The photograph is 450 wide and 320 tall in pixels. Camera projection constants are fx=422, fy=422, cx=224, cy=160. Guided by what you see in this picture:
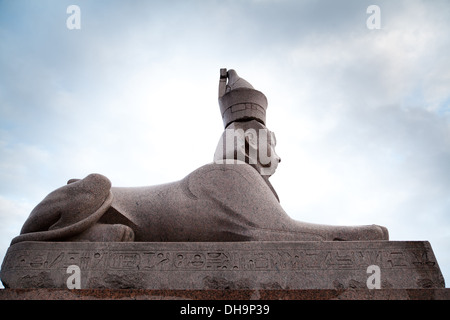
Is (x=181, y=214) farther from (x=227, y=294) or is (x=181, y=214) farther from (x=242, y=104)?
(x=242, y=104)

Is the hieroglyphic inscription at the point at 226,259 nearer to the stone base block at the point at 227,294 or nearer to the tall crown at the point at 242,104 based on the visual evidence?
the stone base block at the point at 227,294

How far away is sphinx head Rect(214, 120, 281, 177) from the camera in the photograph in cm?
454

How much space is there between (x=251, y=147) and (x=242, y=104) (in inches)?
25.7

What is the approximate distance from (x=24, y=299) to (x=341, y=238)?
2418 millimetres

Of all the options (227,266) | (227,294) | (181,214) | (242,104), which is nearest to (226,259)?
(227,266)

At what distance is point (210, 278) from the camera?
3141mm

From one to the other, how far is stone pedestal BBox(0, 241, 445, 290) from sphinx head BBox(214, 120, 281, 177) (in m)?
1.39

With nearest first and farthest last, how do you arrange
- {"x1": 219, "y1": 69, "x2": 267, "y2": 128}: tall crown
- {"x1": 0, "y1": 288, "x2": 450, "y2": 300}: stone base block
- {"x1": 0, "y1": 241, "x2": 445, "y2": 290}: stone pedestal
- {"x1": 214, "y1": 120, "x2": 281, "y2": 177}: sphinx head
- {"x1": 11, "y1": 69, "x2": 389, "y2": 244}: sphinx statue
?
{"x1": 0, "y1": 288, "x2": 450, "y2": 300}: stone base block, {"x1": 0, "y1": 241, "x2": 445, "y2": 290}: stone pedestal, {"x1": 11, "y1": 69, "x2": 389, "y2": 244}: sphinx statue, {"x1": 214, "y1": 120, "x2": 281, "y2": 177}: sphinx head, {"x1": 219, "y1": 69, "x2": 267, "y2": 128}: tall crown

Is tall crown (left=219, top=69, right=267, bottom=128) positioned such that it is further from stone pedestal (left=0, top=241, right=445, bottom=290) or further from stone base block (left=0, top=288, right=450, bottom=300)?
stone base block (left=0, top=288, right=450, bottom=300)

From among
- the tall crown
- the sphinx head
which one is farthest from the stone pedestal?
the tall crown

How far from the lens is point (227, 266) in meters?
3.19

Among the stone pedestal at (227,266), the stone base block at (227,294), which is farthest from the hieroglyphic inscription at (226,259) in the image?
the stone base block at (227,294)
